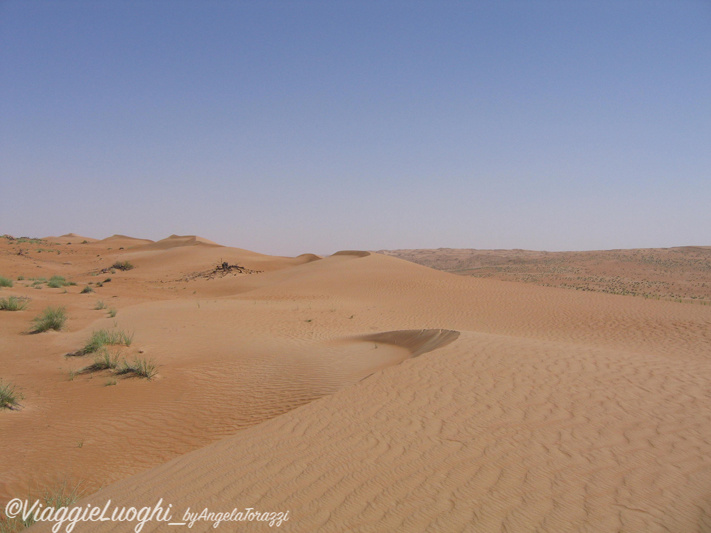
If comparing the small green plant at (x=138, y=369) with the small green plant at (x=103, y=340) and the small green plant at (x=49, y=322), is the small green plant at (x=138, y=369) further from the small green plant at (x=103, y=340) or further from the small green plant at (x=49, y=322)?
the small green plant at (x=49, y=322)

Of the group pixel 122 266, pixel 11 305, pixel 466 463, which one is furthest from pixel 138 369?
pixel 122 266

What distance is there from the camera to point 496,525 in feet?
10.0

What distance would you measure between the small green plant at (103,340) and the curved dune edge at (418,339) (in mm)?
6390

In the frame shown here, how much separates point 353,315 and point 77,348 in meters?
9.85

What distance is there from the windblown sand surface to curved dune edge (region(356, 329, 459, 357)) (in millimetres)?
111

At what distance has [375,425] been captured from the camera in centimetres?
512

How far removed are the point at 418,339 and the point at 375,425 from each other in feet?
19.6

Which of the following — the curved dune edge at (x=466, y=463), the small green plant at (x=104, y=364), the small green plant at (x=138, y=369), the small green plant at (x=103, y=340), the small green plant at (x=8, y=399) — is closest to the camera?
the curved dune edge at (x=466, y=463)

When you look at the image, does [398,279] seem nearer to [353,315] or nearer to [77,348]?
[353,315]

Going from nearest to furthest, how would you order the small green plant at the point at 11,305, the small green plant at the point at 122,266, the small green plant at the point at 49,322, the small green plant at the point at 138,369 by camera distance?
the small green plant at the point at 138,369
the small green plant at the point at 49,322
the small green plant at the point at 11,305
the small green plant at the point at 122,266

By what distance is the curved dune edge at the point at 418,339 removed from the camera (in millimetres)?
9509

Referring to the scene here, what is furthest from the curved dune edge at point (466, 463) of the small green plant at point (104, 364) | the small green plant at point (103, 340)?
the small green plant at point (103, 340)

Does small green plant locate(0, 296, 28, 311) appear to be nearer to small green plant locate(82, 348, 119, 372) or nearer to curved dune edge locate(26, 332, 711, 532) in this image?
small green plant locate(82, 348, 119, 372)

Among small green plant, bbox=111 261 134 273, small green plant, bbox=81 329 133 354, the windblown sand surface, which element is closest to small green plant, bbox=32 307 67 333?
the windblown sand surface
